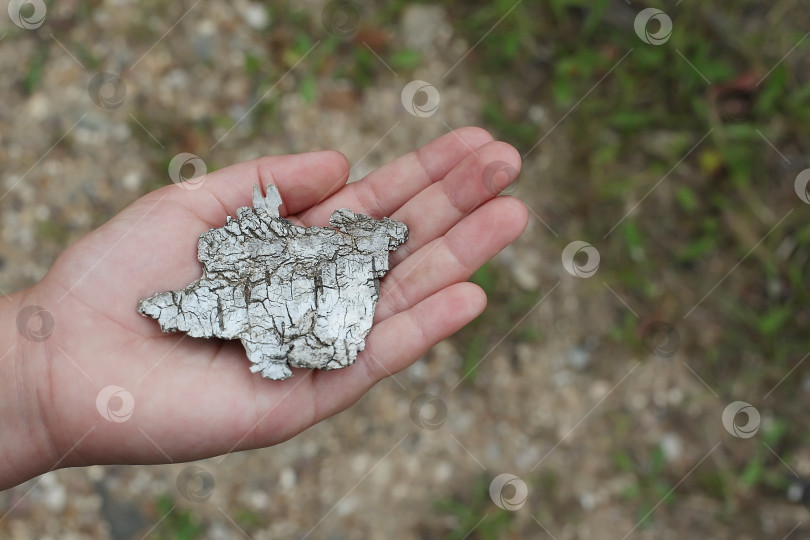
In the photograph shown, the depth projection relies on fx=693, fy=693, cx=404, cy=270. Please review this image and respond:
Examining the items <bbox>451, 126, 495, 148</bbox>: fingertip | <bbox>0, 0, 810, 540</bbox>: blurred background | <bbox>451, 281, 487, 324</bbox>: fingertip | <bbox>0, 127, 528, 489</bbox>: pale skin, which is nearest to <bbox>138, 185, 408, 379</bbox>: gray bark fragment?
<bbox>0, 127, 528, 489</bbox>: pale skin

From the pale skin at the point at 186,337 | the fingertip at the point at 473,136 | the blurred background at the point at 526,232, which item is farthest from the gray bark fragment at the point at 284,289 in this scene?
the blurred background at the point at 526,232

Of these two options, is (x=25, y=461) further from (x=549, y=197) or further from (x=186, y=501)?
(x=549, y=197)

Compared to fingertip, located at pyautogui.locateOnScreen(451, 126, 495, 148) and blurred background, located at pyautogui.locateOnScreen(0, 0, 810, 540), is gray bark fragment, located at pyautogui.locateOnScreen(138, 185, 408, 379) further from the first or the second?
blurred background, located at pyautogui.locateOnScreen(0, 0, 810, 540)

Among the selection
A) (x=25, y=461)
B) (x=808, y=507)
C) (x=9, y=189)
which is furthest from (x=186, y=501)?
(x=808, y=507)

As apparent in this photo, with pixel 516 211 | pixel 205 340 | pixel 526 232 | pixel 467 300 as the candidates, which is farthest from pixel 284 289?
pixel 526 232

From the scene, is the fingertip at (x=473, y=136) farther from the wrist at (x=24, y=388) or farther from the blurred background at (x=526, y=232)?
the wrist at (x=24, y=388)

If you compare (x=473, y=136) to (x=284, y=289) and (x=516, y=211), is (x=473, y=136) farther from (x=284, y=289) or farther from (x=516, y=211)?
(x=284, y=289)
